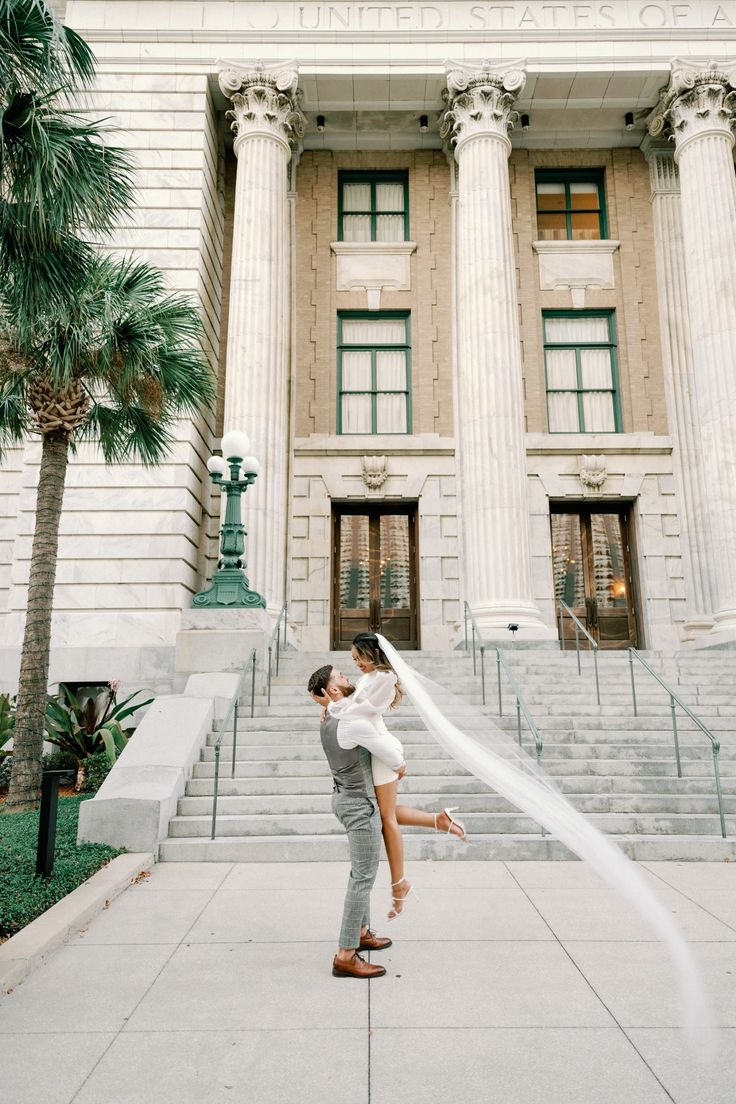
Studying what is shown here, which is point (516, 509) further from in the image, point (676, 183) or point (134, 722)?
point (676, 183)

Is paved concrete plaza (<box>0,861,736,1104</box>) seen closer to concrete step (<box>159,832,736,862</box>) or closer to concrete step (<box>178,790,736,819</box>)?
concrete step (<box>159,832,736,862</box>)

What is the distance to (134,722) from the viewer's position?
12.8m

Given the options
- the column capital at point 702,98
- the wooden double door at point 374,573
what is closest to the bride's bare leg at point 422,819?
the wooden double door at point 374,573

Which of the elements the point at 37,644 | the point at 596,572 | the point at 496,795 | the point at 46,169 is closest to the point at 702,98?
the point at 596,572

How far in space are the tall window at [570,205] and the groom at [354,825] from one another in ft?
66.0

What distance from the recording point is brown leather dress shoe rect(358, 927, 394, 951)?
16.0 ft

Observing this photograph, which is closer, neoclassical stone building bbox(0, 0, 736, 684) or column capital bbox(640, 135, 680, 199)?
neoclassical stone building bbox(0, 0, 736, 684)

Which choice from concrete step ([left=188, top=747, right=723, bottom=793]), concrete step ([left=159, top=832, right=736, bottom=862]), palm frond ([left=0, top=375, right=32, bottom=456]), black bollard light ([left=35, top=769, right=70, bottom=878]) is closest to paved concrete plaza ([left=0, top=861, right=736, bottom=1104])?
black bollard light ([left=35, top=769, right=70, bottom=878])

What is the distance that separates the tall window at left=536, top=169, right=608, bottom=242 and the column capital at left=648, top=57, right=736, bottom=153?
311 centimetres

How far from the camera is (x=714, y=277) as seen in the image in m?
17.8

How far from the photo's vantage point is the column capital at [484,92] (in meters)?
18.9

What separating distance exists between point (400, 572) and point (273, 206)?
9.61 meters

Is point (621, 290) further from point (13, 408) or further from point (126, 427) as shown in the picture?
point (13, 408)

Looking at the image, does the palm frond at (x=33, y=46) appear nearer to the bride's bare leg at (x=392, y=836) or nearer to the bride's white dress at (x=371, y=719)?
the bride's white dress at (x=371, y=719)
